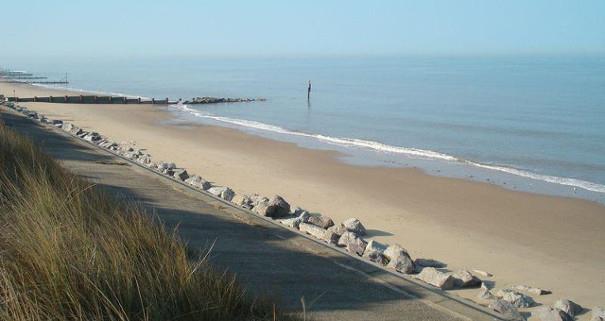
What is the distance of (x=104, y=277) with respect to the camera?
3.91 m

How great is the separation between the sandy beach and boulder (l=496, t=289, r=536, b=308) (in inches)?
13.7

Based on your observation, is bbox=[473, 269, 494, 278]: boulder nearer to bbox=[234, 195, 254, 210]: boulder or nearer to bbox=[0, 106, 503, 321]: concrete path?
bbox=[0, 106, 503, 321]: concrete path

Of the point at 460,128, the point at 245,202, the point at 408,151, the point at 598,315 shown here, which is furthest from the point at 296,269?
the point at 460,128

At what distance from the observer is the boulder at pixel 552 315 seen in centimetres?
649

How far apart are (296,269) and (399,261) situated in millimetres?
2141

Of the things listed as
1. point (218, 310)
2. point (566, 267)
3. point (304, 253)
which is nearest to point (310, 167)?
point (566, 267)

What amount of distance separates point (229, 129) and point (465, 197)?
18.7m

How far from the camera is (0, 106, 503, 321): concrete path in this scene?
521 cm

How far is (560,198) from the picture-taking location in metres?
15.5

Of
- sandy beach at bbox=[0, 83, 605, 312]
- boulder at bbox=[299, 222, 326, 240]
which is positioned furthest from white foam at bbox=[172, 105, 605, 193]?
boulder at bbox=[299, 222, 326, 240]

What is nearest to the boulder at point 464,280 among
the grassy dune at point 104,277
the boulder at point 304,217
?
the boulder at point 304,217

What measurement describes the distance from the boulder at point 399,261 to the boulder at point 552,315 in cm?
173

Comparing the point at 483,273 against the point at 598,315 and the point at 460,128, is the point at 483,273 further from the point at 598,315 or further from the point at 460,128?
the point at 460,128

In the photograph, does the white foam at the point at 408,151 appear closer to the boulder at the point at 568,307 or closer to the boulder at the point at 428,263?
the boulder at the point at 428,263
